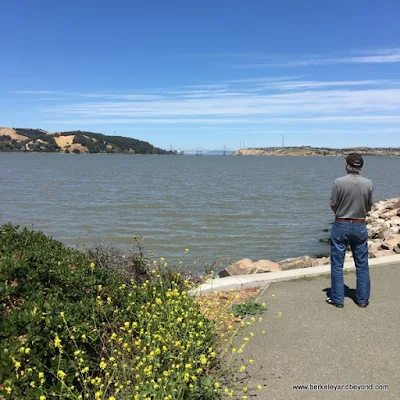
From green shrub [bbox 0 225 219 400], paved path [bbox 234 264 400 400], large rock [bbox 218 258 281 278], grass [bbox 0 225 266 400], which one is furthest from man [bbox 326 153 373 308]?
large rock [bbox 218 258 281 278]

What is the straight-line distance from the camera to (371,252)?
10312 millimetres

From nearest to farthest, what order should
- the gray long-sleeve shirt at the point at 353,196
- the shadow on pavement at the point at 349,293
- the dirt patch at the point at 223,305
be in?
the dirt patch at the point at 223,305 < the gray long-sleeve shirt at the point at 353,196 < the shadow on pavement at the point at 349,293

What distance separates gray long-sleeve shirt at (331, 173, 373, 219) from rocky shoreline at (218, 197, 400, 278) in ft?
10.9

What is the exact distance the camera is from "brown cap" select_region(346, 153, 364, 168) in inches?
214

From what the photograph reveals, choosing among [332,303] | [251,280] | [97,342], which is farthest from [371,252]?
[97,342]

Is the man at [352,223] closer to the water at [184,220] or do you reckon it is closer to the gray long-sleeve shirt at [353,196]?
the gray long-sleeve shirt at [353,196]

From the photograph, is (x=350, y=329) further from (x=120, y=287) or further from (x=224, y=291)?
(x=120, y=287)

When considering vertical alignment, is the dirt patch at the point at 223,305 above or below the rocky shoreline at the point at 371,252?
above

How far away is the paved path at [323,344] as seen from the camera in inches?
148

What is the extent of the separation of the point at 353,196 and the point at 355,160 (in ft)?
1.65

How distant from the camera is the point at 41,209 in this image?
24.7 metres

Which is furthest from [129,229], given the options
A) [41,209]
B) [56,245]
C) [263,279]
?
[263,279]

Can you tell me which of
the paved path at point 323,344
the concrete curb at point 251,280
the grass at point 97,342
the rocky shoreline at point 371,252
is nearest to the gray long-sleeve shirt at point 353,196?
the paved path at point 323,344

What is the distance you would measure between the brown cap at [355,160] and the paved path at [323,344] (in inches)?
76.2
